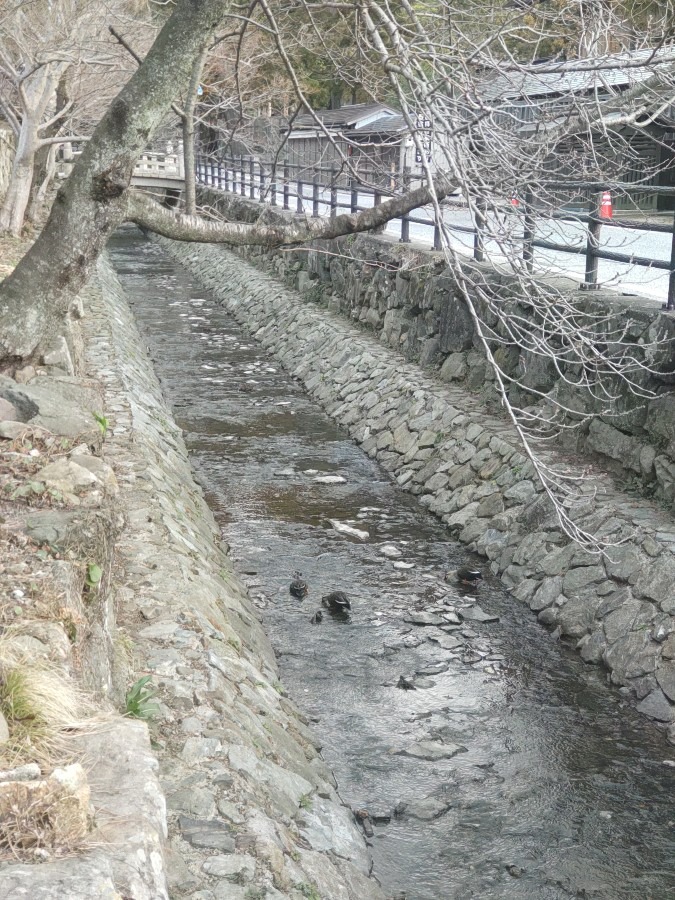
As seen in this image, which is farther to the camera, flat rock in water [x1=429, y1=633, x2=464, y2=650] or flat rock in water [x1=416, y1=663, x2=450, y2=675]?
flat rock in water [x1=429, y1=633, x2=464, y2=650]

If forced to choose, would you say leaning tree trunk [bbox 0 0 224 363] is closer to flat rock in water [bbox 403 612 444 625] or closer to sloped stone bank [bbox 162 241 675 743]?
flat rock in water [bbox 403 612 444 625]

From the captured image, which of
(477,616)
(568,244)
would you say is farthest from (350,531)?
(568,244)

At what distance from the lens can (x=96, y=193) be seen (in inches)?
248

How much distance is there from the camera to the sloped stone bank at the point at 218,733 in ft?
12.6

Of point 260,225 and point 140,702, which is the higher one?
point 260,225

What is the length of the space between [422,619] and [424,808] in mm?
2338

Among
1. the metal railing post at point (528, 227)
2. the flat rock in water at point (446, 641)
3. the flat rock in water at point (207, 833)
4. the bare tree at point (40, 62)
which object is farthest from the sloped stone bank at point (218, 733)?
the bare tree at point (40, 62)

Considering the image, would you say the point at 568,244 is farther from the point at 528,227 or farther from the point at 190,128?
the point at 190,128

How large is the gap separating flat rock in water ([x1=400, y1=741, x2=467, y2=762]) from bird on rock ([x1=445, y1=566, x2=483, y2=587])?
234 centimetres

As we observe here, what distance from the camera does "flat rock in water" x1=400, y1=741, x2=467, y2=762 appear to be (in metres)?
5.95

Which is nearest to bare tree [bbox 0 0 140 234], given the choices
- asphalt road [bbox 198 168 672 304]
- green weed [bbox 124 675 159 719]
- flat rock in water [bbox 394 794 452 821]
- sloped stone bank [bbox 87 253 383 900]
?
asphalt road [bbox 198 168 672 304]

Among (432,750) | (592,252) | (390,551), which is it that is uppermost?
(592,252)

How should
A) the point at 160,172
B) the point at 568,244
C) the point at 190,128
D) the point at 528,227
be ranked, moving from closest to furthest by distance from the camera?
the point at 190,128
the point at 528,227
the point at 568,244
the point at 160,172

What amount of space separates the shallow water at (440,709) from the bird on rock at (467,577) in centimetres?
9
